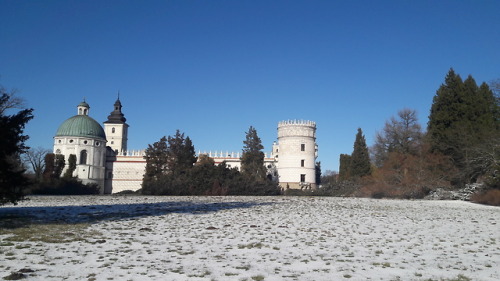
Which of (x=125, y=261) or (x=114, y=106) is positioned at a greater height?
(x=114, y=106)

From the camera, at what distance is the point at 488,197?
72.5 ft

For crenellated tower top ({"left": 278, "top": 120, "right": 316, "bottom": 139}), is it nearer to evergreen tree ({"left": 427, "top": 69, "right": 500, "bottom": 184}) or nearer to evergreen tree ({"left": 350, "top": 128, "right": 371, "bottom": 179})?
evergreen tree ({"left": 350, "top": 128, "right": 371, "bottom": 179})

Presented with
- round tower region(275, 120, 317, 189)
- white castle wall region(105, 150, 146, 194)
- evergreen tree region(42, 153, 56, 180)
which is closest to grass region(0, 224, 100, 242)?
evergreen tree region(42, 153, 56, 180)

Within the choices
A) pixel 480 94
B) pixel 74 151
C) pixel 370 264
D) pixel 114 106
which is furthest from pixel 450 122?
pixel 114 106

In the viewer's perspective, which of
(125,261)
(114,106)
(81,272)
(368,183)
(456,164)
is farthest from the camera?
(114,106)

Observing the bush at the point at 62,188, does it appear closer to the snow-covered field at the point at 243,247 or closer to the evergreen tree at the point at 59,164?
the evergreen tree at the point at 59,164

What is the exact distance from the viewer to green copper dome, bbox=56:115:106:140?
2286 inches

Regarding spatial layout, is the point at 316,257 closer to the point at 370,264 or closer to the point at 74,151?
the point at 370,264

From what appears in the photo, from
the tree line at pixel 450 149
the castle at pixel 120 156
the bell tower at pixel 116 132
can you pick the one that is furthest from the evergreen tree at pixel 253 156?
the bell tower at pixel 116 132

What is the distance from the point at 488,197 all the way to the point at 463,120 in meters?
9.97

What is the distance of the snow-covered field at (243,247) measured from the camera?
6605mm

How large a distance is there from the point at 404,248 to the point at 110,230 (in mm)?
7352

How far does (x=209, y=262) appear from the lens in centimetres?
733

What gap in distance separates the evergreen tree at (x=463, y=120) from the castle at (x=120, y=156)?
2352 cm
